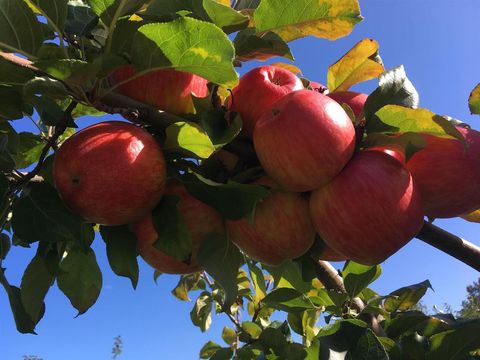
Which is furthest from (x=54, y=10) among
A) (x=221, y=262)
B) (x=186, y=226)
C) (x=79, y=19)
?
(x=221, y=262)

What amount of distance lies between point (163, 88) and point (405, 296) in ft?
3.72

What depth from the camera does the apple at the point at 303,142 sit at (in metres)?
0.95

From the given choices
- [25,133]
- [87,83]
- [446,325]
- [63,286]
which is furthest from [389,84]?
[25,133]

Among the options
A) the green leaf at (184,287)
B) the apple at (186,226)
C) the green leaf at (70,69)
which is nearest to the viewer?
the green leaf at (70,69)

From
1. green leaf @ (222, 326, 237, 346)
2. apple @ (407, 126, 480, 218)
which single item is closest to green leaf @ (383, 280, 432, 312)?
apple @ (407, 126, 480, 218)

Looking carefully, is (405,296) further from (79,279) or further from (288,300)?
(79,279)

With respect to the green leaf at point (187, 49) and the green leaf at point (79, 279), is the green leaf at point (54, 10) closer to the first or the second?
the green leaf at point (187, 49)

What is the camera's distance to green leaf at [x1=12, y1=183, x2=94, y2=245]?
99 cm

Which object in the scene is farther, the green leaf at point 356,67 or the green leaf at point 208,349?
the green leaf at point 208,349

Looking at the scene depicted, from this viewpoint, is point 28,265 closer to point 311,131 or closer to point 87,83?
point 87,83

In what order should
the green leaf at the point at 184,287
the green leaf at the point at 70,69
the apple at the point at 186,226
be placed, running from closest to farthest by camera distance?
the green leaf at the point at 70,69
the apple at the point at 186,226
the green leaf at the point at 184,287

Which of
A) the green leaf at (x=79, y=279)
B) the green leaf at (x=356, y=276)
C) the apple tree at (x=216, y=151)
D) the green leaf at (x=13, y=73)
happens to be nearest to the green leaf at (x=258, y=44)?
the apple tree at (x=216, y=151)

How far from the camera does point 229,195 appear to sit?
96cm

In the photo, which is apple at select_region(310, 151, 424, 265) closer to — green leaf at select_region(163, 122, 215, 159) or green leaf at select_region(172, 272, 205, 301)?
green leaf at select_region(163, 122, 215, 159)
